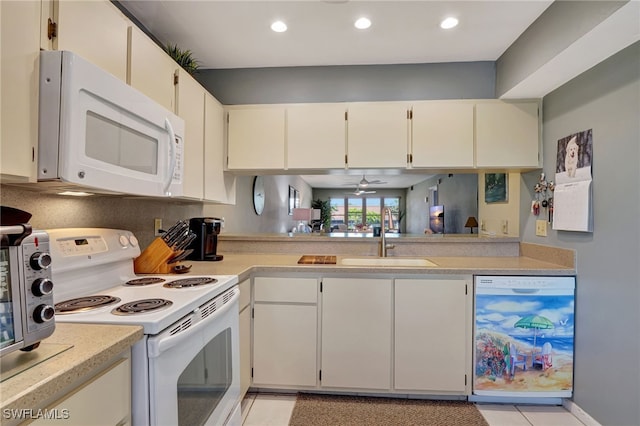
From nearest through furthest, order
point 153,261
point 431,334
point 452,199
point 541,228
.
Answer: point 153,261 < point 431,334 < point 541,228 < point 452,199

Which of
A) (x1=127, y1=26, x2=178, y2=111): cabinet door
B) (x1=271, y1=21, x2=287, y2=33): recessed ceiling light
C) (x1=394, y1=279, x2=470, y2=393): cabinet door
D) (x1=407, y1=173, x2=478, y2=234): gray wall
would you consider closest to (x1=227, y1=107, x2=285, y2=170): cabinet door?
(x1=271, y1=21, x2=287, y2=33): recessed ceiling light

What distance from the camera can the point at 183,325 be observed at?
3.64 ft

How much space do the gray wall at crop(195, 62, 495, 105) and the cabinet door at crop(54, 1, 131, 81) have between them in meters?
1.25

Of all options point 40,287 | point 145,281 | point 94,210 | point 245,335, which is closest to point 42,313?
point 40,287

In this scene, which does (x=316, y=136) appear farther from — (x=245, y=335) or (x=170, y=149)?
(x=245, y=335)

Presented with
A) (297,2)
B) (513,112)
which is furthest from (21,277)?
(513,112)

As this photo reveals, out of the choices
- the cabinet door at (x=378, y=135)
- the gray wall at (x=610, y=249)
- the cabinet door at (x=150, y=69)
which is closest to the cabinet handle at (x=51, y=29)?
the cabinet door at (x=150, y=69)

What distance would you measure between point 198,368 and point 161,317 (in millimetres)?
368

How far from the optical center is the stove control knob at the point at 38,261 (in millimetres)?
702

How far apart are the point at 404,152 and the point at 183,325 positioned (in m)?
1.84

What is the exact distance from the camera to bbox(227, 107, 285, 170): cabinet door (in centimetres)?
A: 238

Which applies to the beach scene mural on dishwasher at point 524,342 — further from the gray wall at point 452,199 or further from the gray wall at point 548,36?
the gray wall at point 452,199

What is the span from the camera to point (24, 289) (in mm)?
683

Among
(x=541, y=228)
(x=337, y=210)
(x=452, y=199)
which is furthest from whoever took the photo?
(x=337, y=210)
